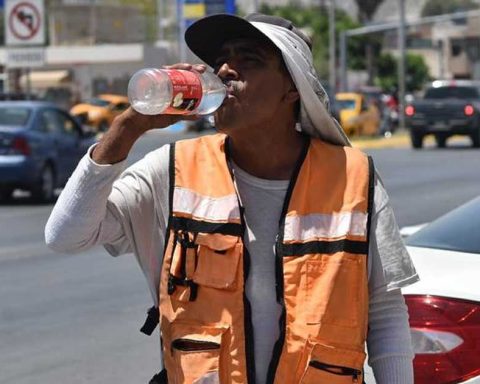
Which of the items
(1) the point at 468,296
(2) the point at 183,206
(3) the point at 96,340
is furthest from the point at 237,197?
(3) the point at 96,340

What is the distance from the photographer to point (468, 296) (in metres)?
4.79

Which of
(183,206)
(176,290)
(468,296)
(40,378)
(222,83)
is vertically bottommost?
(40,378)

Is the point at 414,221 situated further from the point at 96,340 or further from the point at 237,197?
the point at 237,197

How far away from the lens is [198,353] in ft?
9.88

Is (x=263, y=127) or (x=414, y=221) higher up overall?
(x=263, y=127)

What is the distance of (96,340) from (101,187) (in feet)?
18.4

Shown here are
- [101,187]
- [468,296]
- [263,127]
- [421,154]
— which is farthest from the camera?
[421,154]

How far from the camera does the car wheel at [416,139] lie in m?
33.5

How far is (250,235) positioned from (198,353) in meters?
0.32

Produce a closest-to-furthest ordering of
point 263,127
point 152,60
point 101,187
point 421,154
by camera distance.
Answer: point 101,187
point 263,127
point 421,154
point 152,60

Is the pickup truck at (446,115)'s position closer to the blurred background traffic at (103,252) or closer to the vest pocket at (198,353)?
the blurred background traffic at (103,252)

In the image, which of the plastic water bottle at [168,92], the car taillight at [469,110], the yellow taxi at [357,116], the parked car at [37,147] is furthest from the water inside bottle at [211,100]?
the yellow taxi at [357,116]

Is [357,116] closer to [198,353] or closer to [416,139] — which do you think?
[416,139]

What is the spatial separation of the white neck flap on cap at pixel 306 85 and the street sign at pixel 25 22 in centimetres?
2405
